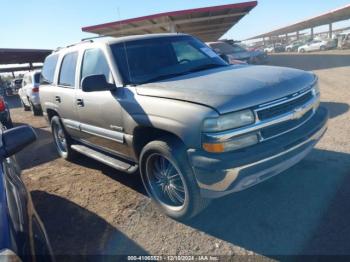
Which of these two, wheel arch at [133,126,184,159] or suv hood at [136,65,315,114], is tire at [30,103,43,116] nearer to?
wheel arch at [133,126,184,159]

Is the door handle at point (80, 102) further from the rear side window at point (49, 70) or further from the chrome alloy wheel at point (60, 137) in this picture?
the rear side window at point (49, 70)

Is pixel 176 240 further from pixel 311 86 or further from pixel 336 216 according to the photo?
pixel 311 86

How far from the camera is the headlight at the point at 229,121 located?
3.01 meters

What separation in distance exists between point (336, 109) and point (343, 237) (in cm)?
517

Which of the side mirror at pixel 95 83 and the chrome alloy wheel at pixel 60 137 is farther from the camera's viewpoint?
the chrome alloy wheel at pixel 60 137

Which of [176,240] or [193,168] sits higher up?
[193,168]

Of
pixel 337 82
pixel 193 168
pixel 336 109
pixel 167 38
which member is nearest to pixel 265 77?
pixel 193 168

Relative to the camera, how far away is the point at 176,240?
3.41 metres

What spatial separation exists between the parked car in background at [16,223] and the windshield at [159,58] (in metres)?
1.79

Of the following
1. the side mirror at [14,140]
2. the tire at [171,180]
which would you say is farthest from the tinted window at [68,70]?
the side mirror at [14,140]

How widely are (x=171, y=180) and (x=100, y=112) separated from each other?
56.5 inches

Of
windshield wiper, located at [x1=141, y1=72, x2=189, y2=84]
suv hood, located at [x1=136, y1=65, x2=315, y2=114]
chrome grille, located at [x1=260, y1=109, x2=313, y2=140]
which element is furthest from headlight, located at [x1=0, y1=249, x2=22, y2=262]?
windshield wiper, located at [x1=141, y1=72, x2=189, y2=84]

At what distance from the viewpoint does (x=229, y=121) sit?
9.98ft

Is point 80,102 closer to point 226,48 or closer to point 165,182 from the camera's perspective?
point 165,182
